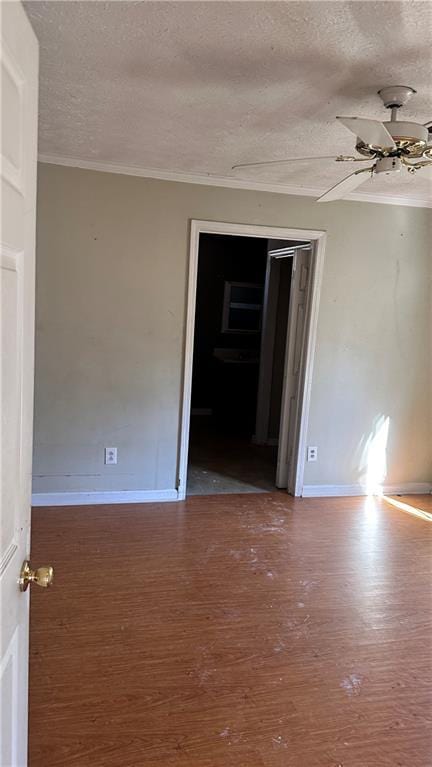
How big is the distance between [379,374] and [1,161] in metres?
3.76

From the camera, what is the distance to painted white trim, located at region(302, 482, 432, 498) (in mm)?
4297

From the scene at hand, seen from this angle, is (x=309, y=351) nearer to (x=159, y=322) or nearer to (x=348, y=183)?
(x=159, y=322)

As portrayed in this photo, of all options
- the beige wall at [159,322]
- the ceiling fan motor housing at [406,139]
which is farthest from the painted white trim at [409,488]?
the ceiling fan motor housing at [406,139]

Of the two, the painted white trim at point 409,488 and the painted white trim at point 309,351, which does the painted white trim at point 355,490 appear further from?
the painted white trim at point 309,351

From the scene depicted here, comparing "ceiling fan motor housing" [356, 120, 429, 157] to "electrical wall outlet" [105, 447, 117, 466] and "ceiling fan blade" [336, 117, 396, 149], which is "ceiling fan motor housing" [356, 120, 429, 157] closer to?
"ceiling fan blade" [336, 117, 396, 149]

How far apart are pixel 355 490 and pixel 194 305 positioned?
2.09 meters

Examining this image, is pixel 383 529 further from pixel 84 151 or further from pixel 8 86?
pixel 8 86

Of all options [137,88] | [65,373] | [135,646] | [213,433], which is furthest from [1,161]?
[213,433]

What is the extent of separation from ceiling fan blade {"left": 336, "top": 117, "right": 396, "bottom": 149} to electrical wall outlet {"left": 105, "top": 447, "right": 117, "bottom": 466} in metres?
2.71

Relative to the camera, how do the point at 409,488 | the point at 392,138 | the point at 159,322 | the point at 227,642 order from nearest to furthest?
the point at 392,138 < the point at 227,642 < the point at 159,322 < the point at 409,488

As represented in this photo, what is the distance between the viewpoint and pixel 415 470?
4.55 m

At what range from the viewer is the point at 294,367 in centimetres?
427

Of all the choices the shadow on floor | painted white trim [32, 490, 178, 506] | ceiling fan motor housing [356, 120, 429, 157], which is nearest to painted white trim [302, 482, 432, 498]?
the shadow on floor

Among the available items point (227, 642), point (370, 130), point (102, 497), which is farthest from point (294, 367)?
point (370, 130)
